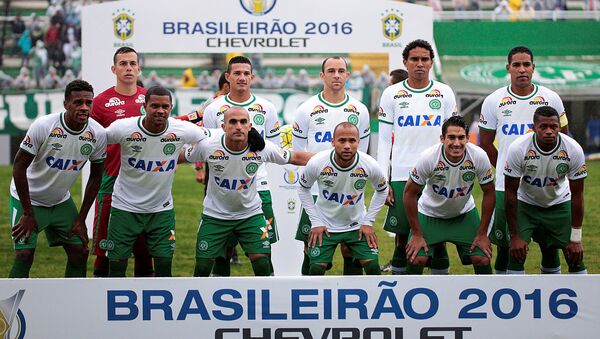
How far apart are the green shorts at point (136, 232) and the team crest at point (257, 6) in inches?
145

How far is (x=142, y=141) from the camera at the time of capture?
823 cm

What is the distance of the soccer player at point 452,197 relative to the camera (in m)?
8.34

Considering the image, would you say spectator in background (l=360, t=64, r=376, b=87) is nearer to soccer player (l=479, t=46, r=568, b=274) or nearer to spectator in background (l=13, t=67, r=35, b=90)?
spectator in background (l=13, t=67, r=35, b=90)

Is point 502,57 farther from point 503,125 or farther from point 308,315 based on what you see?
point 308,315

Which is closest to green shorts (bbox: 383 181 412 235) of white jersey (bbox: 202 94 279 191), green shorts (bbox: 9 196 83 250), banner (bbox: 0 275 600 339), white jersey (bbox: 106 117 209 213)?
white jersey (bbox: 202 94 279 191)

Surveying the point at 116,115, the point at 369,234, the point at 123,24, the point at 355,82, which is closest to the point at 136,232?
the point at 116,115

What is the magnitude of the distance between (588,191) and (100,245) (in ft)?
38.0

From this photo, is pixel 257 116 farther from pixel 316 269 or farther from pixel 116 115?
pixel 316 269

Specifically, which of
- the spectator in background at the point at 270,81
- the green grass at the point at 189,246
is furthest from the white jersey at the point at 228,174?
the spectator in background at the point at 270,81

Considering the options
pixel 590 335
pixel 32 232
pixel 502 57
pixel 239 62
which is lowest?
pixel 590 335

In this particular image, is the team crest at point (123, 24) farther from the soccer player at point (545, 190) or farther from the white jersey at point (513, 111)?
the soccer player at point (545, 190)

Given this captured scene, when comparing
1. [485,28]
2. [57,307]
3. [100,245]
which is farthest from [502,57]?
[57,307]

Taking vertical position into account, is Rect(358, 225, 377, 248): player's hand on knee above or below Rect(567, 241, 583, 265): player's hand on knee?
above

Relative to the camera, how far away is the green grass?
11.1 m
